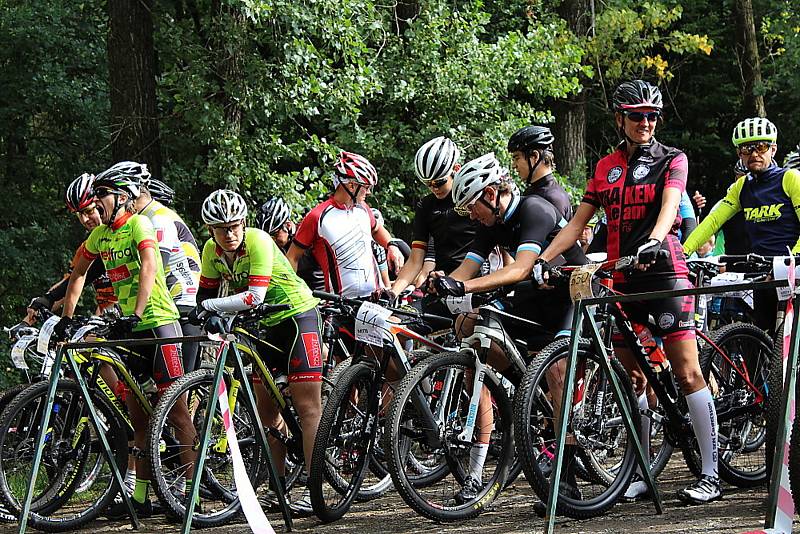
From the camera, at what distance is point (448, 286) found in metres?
6.08

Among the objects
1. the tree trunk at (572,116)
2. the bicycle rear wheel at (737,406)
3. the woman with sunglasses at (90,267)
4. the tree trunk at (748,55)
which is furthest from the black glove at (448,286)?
the tree trunk at (748,55)

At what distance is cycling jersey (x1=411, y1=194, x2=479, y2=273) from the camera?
26.3ft

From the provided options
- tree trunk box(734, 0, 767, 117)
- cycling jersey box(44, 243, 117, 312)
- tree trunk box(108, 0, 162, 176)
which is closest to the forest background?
tree trunk box(108, 0, 162, 176)

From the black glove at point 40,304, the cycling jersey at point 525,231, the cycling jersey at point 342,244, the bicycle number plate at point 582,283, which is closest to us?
the bicycle number plate at point 582,283

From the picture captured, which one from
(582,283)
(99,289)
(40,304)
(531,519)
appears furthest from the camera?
(99,289)

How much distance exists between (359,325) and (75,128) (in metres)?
11.5

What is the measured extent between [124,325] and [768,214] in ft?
13.2

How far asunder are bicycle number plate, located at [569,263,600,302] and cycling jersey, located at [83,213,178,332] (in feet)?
8.80


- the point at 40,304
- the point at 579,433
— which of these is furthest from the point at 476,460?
the point at 40,304

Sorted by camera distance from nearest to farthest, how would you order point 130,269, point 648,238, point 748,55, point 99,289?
point 648,238, point 130,269, point 99,289, point 748,55

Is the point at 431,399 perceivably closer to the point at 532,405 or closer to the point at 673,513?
the point at 532,405

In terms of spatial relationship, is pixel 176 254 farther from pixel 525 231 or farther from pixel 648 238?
pixel 648 238

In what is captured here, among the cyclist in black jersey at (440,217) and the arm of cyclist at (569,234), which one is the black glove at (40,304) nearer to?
the cyclist in black jersey at (440,217)

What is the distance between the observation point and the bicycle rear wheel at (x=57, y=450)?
6.73 metres
